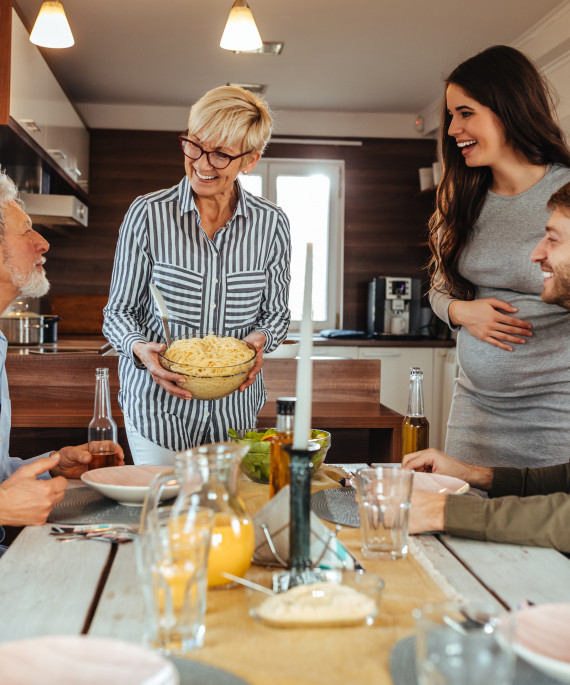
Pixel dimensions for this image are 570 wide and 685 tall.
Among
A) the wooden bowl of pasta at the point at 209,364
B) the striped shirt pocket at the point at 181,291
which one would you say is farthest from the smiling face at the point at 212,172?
the wooden bowl of pasta at the point at 209,364

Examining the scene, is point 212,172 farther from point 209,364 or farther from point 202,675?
point 202,675

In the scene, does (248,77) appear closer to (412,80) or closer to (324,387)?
(412,80)

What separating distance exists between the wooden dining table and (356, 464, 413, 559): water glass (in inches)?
1.0

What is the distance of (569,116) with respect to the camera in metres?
3.93

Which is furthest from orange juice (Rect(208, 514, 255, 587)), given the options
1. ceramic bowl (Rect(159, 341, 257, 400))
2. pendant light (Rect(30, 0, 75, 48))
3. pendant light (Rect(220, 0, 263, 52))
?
pendant light (Rect(30, 0, 75, 48))

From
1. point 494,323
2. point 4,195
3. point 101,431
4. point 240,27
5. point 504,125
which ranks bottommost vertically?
point 101,431

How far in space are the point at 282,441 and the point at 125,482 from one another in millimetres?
457

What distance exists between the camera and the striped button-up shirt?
200 cm

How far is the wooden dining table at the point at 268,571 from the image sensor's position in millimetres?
747

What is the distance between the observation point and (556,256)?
1.67 m

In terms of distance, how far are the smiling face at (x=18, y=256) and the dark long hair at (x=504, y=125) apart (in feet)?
3.56

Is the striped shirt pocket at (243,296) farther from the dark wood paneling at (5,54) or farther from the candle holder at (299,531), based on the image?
the dark wood paneling at (5,54)

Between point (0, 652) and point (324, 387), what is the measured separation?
2.81 metres

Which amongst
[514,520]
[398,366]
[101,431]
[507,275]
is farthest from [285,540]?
[398,366]
